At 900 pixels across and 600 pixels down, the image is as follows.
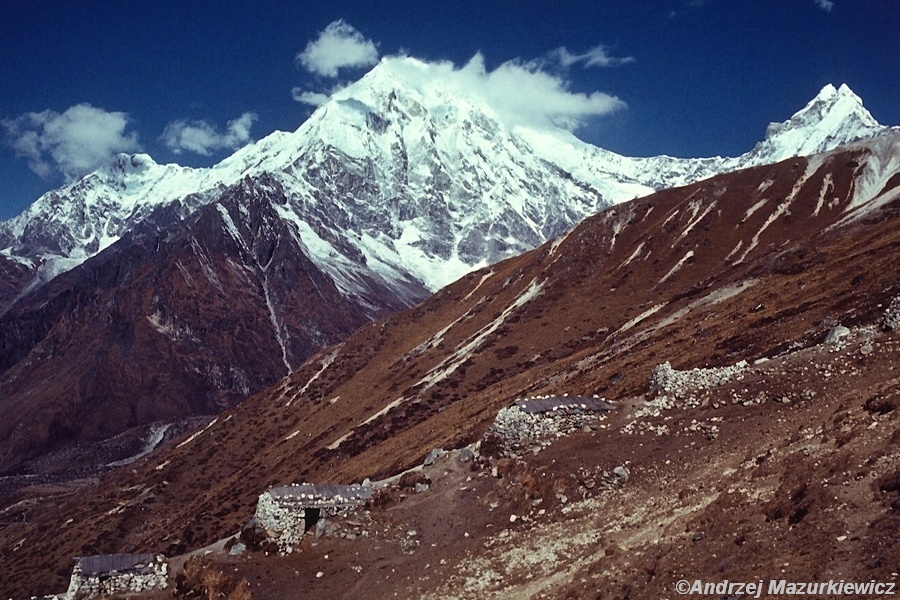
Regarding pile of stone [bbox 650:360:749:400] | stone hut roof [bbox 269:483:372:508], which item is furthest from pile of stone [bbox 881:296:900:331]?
stone hut roof [bbox 269:483:372:508]

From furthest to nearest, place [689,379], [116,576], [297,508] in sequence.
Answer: [689,379]
[297,508]
[116,576]

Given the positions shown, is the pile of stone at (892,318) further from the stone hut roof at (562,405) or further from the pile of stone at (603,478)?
the pile of stone at (603,478)

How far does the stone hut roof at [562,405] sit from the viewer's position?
1329 inches

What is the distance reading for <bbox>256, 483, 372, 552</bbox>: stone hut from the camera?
2809cm

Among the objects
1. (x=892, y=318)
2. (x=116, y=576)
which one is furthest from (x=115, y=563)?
(x=892, y=318)

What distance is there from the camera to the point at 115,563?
86.1 feet

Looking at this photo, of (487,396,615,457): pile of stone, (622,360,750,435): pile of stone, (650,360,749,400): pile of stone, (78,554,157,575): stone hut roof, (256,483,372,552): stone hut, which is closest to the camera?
(78,554,157,575): stone hut roof

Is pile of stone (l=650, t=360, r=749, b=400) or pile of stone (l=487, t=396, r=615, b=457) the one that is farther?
pile of stone (l=650, t=360, r=749, b=400)

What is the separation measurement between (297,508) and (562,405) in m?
13.5

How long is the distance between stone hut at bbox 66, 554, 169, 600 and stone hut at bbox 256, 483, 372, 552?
13.7 feet

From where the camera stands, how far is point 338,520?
28.6 m

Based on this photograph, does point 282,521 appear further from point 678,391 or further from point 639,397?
point 678,391

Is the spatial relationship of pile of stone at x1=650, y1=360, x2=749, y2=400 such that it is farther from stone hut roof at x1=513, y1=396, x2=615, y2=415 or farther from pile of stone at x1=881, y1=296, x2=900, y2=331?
pile of stone at x1=881, y1=296, x2=900, y2=331

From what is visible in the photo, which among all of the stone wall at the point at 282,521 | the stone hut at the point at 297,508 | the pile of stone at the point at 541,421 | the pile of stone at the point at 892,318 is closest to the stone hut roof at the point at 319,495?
the stone hut at the point at 297,508
